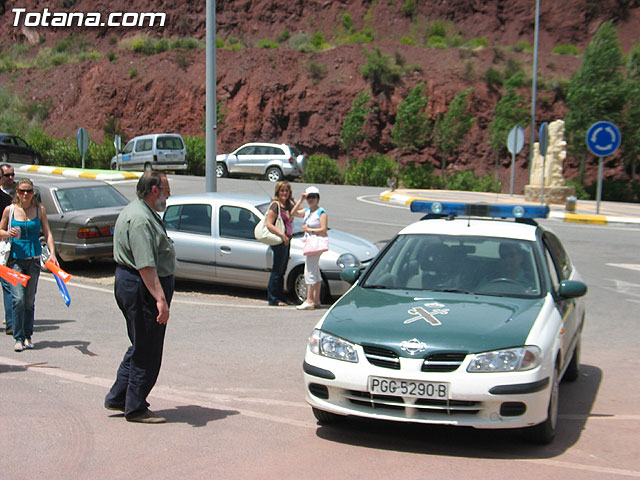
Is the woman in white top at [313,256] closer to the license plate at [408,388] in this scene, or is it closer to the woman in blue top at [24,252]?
the woman in blue top at [24,252]

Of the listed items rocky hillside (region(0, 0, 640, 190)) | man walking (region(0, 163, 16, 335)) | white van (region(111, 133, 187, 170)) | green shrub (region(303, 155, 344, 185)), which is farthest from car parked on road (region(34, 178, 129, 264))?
rocky hillside (region(0, 0, 640, 190))

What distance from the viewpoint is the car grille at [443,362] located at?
491cm

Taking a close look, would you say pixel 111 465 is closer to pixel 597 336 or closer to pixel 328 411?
pixel 328 411

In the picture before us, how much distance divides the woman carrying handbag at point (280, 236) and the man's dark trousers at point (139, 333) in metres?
4.81

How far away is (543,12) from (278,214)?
59.0m

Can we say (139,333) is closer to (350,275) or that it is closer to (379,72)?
(350,275)

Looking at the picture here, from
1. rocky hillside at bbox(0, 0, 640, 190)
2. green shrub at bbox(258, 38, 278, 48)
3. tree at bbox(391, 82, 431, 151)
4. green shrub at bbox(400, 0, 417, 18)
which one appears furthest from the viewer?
green shrub at bbox(400, 0, 417, 18)

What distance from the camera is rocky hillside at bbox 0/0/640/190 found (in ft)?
166

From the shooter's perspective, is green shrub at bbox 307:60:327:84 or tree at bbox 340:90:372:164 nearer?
tree at bbox 340:90:372:164

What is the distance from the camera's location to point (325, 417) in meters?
5.52

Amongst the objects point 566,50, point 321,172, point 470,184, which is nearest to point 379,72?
point 470,184

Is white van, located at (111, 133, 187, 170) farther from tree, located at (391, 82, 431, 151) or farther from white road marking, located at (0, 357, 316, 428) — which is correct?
white road marking, located at (0, 357, 316, 428)

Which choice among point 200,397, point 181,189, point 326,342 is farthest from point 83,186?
point 181,189

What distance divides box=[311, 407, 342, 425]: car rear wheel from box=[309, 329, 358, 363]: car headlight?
47 cm
